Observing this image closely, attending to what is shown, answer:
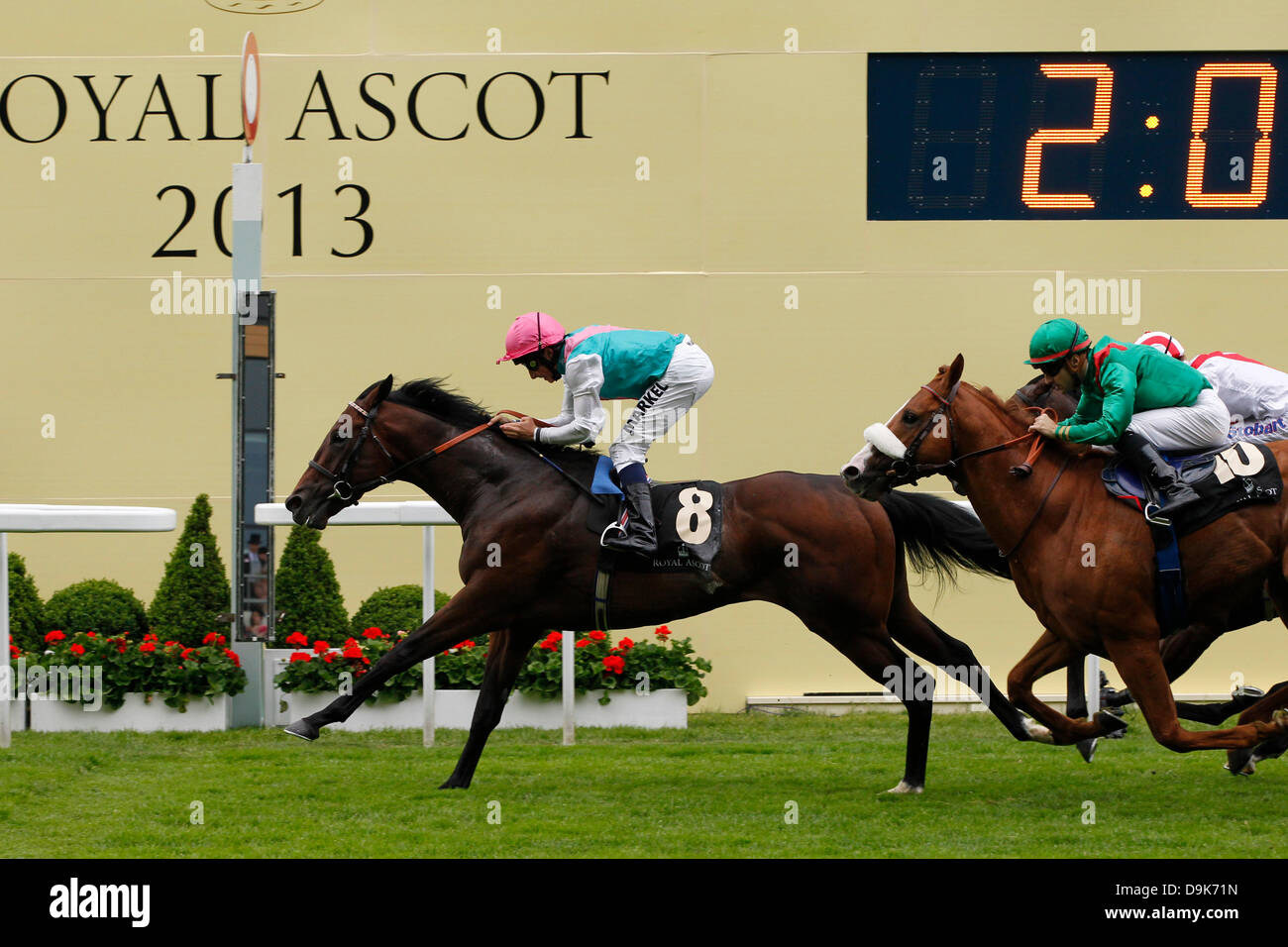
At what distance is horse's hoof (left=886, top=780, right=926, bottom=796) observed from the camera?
6.84 metres

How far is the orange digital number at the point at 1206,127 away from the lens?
9977 mm

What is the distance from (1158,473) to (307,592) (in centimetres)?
596

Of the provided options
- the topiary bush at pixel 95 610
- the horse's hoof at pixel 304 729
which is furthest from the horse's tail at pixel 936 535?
the topiary bush at pixel 95 610

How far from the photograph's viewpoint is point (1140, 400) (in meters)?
6.29

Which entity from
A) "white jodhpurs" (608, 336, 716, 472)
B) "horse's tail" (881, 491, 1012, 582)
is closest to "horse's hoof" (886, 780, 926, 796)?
"horse's tail" (881, 491, 1012, 582)

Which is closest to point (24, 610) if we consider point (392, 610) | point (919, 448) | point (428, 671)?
point (392, 610)

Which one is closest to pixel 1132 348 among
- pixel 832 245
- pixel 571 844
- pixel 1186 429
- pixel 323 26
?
pixel 1186 429

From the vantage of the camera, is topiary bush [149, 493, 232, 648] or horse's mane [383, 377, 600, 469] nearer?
horse's mane [383, 377, 600, 469]

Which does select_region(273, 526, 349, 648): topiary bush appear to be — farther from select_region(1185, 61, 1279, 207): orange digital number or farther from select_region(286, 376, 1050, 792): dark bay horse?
select_region(1185, 61, 1279, 207): orange digital number

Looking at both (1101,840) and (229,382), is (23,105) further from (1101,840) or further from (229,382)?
(1101,840)

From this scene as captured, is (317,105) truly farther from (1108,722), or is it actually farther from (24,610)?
(1108,722)

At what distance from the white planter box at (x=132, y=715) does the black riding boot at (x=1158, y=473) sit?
5.49m

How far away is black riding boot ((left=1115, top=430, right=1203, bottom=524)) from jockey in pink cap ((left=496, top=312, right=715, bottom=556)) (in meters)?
1.91

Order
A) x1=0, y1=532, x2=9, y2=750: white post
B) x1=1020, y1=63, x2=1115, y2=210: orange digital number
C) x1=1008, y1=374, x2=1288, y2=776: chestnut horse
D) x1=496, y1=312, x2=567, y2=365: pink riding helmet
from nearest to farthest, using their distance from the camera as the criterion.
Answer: x1=1008, y1=374, x2=1288, y2=776: chestnut horse
x1=496, y1=312, x2=567, y2=365: pink riding helmet
x1=0, y1=532, x2=9, y2=750: white post
x1=1020, y1=63, x2=1115, y2=210: orange digital number
